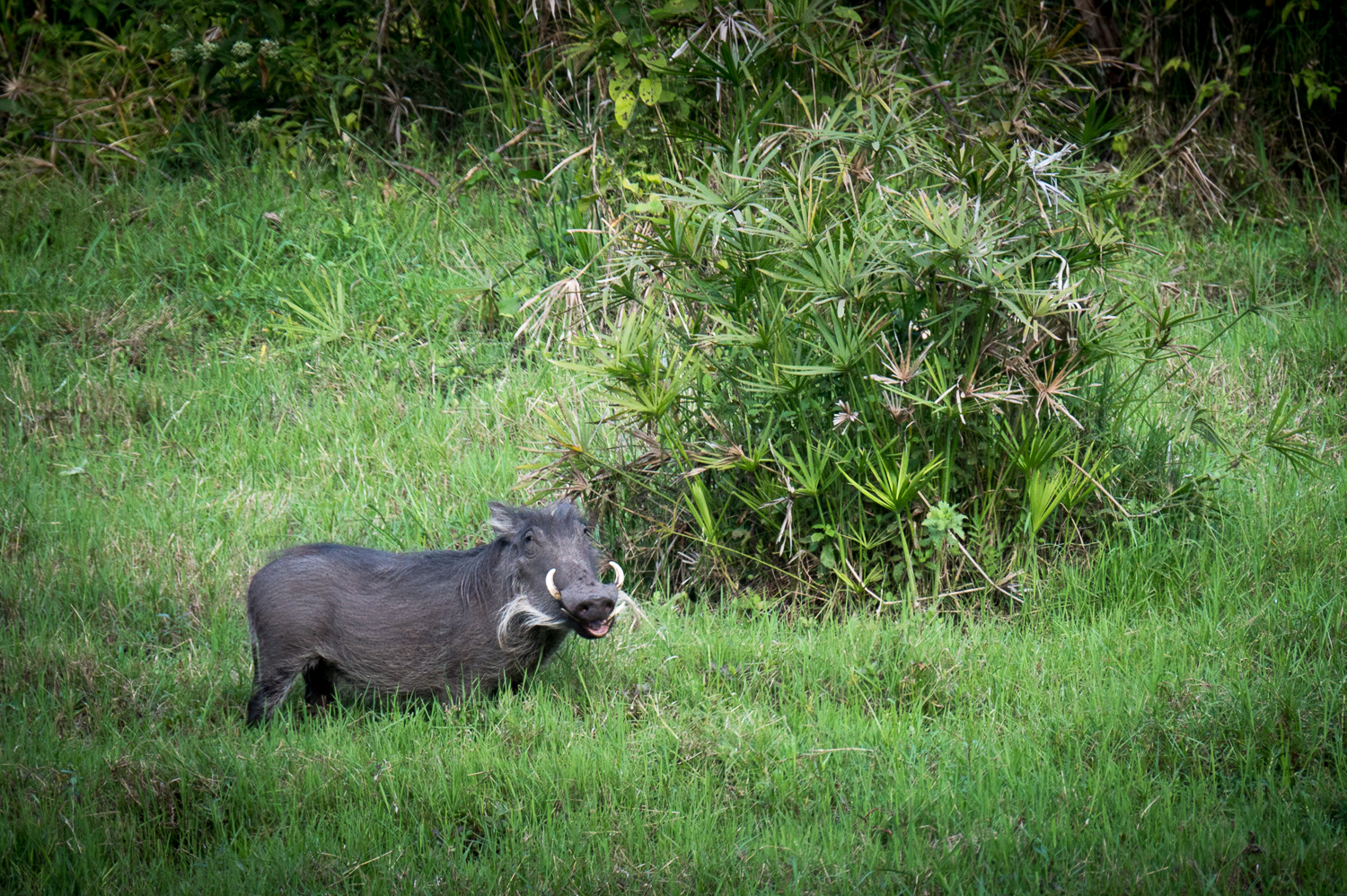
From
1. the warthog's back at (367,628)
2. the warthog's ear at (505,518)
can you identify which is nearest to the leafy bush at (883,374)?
the warthog's ear at (505,518)

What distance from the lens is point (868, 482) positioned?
16.2 ft

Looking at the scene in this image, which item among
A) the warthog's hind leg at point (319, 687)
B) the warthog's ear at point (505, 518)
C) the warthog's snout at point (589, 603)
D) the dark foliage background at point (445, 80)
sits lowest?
the warthog's hind leg at point (319, 687)

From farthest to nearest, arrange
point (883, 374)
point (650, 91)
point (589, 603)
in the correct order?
point (650, 91), point (883, 374), point (589, 603)

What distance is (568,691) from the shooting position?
4.55 meters

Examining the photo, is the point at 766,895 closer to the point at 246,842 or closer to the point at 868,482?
the point at 246,842

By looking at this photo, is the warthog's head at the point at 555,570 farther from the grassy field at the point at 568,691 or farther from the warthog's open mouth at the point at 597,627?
the grassy field at the point at 568,691

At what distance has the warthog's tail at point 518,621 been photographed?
4289mm

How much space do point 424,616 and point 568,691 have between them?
0.59m

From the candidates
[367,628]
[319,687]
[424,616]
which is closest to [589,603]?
[424,616]

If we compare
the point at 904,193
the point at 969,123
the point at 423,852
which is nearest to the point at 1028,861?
the point at 423,852

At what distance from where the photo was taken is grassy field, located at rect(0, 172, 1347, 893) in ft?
11.4

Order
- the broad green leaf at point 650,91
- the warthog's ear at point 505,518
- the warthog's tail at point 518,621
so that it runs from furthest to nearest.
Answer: the broad green leaf at point 650,91 < the warthog's ear at point 505,518 < the warthog's tail at point 518,621

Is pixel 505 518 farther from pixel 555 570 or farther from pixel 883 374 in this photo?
pixel 883 374

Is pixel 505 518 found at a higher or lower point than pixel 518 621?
higher
